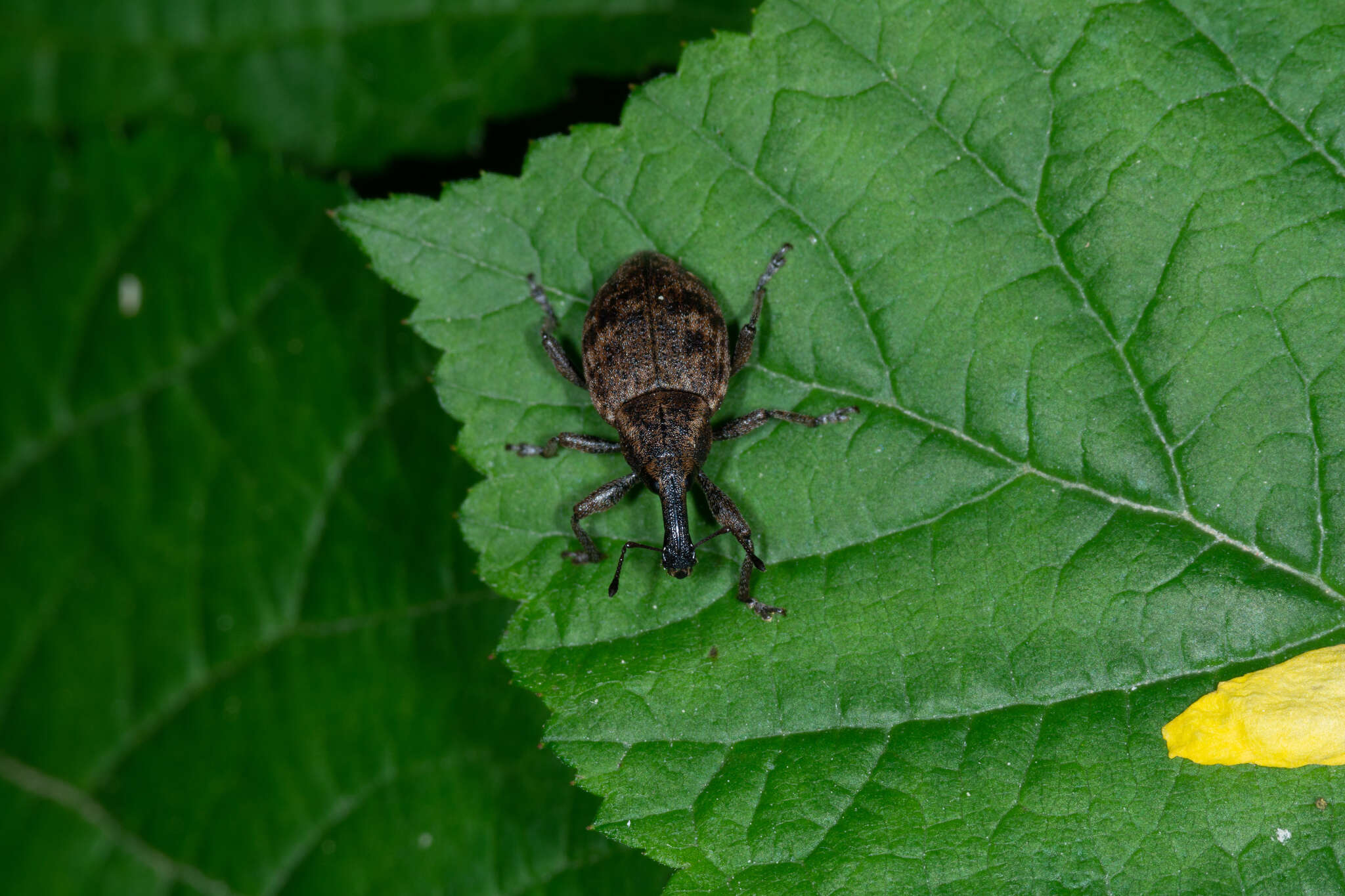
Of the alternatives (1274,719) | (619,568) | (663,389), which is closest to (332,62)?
(663,389)

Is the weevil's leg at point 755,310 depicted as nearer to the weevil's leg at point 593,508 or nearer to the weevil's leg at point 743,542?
the weevil's leg at point 743,542

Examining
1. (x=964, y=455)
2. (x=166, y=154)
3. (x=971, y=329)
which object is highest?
(x=166, y=154)

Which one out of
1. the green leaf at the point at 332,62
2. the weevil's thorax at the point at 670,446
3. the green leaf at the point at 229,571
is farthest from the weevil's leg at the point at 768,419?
the green leaf at the point at 332,62

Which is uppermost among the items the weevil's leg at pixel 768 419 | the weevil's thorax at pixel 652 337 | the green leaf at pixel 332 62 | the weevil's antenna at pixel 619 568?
the green leaf at pixel 332 62

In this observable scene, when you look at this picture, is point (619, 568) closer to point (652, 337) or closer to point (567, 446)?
point (567, 446)

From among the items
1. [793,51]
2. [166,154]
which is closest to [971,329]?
[793,51]

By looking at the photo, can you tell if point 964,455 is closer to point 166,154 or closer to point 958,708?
point 958,708
